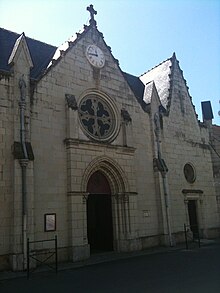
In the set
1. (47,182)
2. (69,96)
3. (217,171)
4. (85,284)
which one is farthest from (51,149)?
(217,171)

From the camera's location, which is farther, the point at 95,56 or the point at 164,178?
the point at 164,178

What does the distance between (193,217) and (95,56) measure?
10.6m

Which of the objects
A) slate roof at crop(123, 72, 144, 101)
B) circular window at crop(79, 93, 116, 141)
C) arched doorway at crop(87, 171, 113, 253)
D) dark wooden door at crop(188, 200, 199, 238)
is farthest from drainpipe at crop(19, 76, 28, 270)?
dark wooden door at crop(188, 200, 199, 238)

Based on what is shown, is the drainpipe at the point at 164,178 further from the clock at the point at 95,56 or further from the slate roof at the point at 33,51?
the slate roof at the point at 33,51

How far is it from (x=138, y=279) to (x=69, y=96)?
7.95 m

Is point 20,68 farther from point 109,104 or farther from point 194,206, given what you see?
point 194,206

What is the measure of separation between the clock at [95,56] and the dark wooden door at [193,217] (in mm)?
9262

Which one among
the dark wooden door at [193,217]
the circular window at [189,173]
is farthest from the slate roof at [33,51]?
the dark wooden door at [193,217]

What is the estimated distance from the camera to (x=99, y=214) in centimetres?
1534

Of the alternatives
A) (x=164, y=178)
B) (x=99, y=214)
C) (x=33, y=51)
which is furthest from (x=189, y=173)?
(x=33, y=51)

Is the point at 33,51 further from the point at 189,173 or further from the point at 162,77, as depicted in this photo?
the point at 189,173

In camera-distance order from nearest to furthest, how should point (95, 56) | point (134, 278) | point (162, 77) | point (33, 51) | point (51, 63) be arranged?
point (134, 278), point (51, 63), point (95, 56), point (33, 51), point (162, 77)

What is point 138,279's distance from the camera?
8.12m

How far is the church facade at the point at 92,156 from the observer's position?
439 inches
